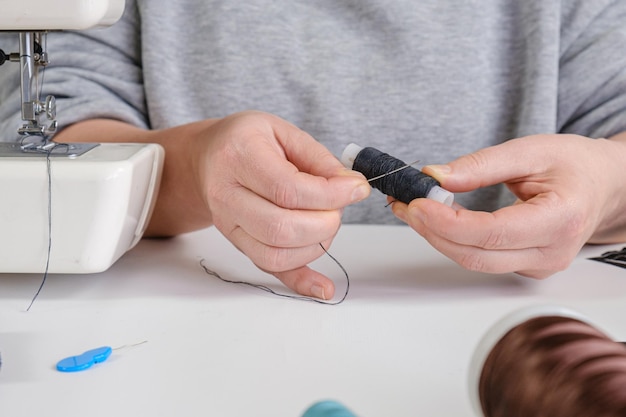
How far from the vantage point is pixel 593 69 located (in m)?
1.31

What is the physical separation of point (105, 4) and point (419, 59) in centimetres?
64

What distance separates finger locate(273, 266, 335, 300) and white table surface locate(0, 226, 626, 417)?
2 centimetres

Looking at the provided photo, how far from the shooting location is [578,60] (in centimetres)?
135

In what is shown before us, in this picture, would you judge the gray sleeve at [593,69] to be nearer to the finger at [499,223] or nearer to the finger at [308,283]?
the finger at [499,223]

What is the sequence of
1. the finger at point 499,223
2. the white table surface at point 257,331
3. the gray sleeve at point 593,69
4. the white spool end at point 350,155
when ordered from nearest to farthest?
the white table surface at point 257,331, the finger at point 499,223, the white spool end at point 350,155, the gray sleeve at point 593,69

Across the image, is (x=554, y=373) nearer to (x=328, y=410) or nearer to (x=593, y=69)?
(x=328, y=410)

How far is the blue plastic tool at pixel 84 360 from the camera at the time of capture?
2.32ft

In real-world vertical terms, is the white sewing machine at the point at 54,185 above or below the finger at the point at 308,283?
above

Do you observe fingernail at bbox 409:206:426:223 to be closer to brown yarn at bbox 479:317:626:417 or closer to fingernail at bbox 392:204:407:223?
fingernail at bbox 392:204:407:223

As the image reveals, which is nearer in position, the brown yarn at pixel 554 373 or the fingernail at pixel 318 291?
the brown yarn at pixel 554 373

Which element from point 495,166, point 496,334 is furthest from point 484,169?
point 496,334

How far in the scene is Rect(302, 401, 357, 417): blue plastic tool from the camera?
1.51 feet

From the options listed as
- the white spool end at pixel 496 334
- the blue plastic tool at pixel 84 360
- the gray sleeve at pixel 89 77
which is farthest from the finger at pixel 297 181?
the gray sleeve at pixel 89 77

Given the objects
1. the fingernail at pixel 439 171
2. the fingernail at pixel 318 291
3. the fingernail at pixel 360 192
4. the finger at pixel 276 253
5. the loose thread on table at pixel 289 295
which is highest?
the fingernail at pixel 439 171
